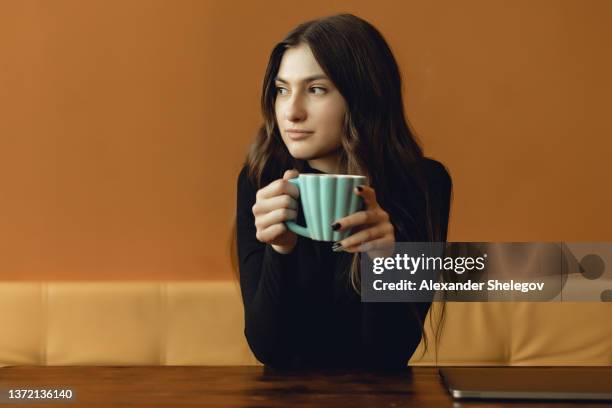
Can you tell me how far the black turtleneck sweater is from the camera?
32.1 inches

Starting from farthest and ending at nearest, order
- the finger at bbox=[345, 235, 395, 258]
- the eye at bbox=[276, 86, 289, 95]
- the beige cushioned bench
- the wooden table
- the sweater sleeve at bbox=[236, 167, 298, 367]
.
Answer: the beige cushioned bench
the eye at bbox=[276, 86, 289, 95]
the sweater sleeve at bbox=[236, 167, 298, 367]
the finger at bbox=[345, 235, 395, 258]
the wooden table

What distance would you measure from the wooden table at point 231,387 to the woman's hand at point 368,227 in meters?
0.11

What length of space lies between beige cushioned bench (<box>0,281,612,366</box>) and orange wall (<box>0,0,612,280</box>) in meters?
0.10

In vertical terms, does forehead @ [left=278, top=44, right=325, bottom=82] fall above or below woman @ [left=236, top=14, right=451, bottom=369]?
above

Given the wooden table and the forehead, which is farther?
the forehead

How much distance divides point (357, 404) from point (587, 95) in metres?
0.99

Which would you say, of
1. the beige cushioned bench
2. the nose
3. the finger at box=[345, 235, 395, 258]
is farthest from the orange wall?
the finger at box=[345, 235, 395, 258]

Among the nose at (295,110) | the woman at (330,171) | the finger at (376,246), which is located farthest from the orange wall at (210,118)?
the finger at (376,246)

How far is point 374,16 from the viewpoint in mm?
1329

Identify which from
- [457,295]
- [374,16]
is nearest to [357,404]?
[457,295]

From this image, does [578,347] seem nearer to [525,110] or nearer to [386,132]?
[525,110]

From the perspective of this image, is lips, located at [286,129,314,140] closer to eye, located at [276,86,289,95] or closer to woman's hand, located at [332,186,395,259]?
eye, located at [276,86,289,95]

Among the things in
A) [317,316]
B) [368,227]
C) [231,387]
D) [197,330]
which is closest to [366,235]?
[368,227]

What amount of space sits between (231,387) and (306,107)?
372mm
